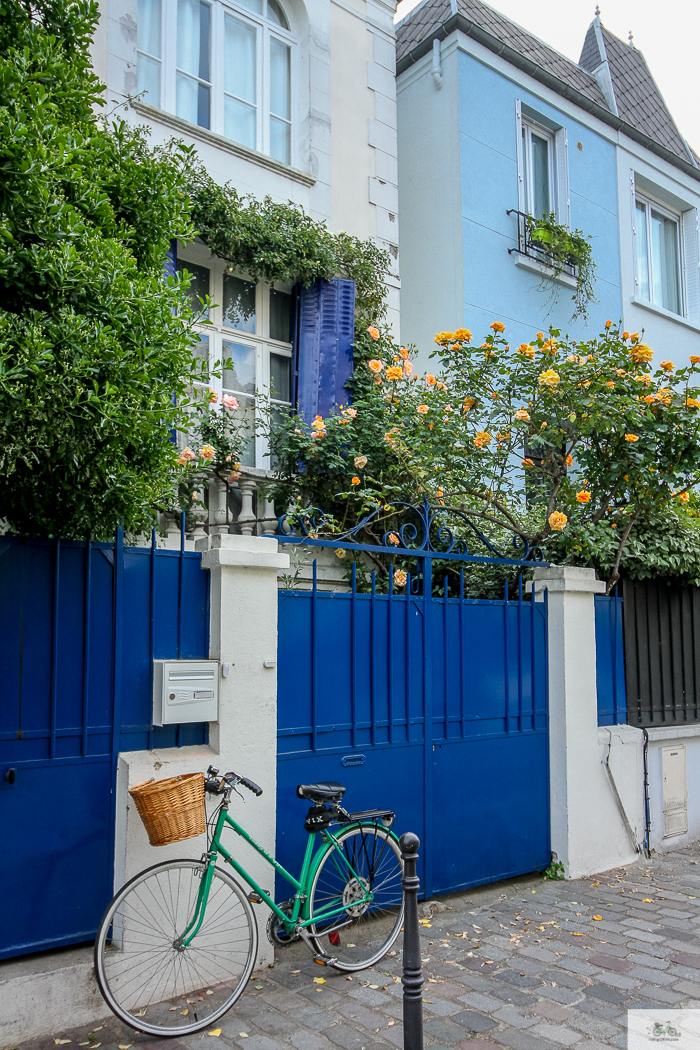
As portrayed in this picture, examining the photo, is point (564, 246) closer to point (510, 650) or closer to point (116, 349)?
point (510, 650)

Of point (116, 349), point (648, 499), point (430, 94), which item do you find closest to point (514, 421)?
point (648, 499)

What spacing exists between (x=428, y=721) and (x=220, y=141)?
5.74m

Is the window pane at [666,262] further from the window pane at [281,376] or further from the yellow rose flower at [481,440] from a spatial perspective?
the yellow rose flower at [481,440]

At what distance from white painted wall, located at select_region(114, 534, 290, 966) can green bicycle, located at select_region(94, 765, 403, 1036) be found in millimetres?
160

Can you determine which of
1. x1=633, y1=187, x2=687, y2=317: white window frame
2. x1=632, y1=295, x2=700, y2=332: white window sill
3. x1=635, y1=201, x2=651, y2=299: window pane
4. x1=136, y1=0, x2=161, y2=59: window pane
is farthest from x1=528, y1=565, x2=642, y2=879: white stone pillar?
x1=635, y1=201, x2=651, y2=299: window pane

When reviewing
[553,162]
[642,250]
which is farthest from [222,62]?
[642,250]

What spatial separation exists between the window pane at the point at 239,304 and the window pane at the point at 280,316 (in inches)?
8.5

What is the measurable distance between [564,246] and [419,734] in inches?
300

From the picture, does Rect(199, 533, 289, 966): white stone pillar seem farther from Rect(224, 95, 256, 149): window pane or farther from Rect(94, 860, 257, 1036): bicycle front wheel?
Rect(224, 95, 256, 149): window pane

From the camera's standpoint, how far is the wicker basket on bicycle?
3.95 metres

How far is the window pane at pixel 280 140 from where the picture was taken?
28.4 ft

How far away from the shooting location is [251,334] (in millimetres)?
8297

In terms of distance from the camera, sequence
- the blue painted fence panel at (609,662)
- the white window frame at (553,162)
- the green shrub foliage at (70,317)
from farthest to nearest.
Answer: the white window frame at (553,162)
the blue painted fence panel at (609,662)
the green shrub foliage at (70,317)

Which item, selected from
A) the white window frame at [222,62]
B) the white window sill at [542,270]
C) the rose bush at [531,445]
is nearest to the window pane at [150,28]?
the white window frame at [222,62]
